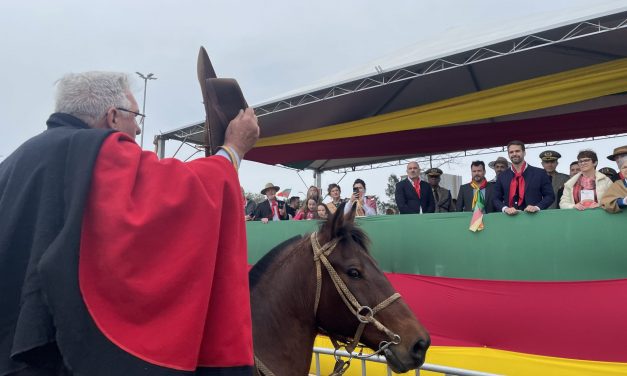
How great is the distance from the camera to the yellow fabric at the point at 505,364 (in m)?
4.06

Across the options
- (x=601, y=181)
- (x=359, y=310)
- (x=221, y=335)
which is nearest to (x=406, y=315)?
(x=359, y=310)

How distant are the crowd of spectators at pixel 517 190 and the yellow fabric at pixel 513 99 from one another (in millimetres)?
701

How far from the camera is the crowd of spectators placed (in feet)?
15.4

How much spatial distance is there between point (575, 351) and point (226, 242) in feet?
13.6

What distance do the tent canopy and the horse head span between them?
4.13m

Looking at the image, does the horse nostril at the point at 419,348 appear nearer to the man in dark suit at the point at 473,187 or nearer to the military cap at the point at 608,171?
the man in dark suit at the point at 473,187

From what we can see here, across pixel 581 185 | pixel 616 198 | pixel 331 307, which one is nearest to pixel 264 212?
pixel 581 185

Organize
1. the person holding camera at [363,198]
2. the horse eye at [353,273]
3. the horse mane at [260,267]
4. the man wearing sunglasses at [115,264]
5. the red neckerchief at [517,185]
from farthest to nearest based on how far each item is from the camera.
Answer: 1. the person holding camera at [363,198]
2. the red neckerchief at [517,185]
3. the horse mane at [260,267]
4. the horse eye at [353,273]
5. the man wearing sunglasses at [115,264]

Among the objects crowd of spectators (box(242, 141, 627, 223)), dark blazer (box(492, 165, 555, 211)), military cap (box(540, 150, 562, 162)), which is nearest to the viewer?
crowd of spectators (box(242, 141, 627, 223))

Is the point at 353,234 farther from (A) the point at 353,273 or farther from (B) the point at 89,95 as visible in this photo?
(B) the point at 89,95

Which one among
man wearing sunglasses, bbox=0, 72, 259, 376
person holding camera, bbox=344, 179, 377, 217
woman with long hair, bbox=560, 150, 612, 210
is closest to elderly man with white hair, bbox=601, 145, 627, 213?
woman with long hair, bbox=560, 150, 612, 210

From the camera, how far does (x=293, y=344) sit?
8.61 feet

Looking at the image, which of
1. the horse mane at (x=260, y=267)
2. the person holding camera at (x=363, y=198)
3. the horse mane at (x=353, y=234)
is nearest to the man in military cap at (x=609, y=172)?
the person holding camera at (x=363, y=198)

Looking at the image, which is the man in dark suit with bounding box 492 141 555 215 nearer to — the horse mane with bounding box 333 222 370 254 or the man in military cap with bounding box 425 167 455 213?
the man in military cap with bounding box 425 167 455 213
